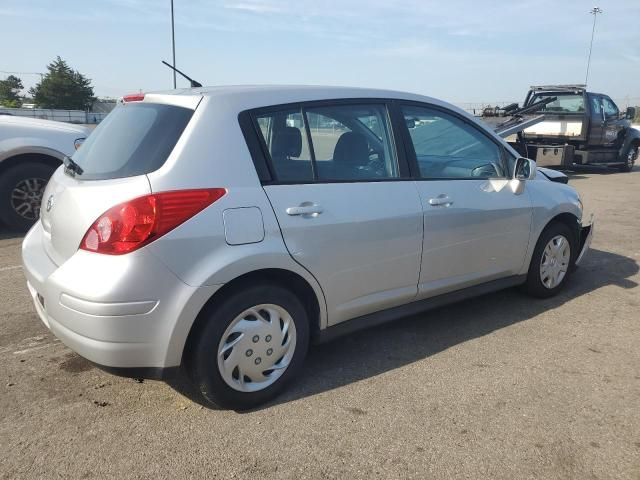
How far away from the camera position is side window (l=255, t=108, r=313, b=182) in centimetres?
288

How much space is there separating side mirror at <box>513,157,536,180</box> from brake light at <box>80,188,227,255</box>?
2569 millimetres

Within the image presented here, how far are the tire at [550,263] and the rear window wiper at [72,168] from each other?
132 inches

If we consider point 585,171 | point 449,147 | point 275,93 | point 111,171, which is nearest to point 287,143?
point 275,93

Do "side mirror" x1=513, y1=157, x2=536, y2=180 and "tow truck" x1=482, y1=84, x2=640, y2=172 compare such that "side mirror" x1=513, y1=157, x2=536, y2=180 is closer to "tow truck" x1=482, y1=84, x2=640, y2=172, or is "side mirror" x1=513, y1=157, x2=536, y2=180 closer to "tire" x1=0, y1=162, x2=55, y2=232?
"tire" x1=0, y1=162, x2=55, y2=232

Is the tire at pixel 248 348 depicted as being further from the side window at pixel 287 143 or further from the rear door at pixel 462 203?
the rear door at pixel 462 203

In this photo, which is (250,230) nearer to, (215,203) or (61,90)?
(215,203)

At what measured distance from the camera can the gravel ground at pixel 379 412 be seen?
2.44 metres

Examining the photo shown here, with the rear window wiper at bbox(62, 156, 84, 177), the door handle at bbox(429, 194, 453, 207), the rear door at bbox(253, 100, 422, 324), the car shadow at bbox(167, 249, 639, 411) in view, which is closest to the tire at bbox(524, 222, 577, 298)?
the car shadow at bbox(167, 249, 639, 411)

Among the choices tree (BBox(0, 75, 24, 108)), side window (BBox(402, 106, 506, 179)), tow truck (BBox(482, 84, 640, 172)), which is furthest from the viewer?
tree (BBox(0, 75, 24, 108))

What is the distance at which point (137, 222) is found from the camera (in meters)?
2.44

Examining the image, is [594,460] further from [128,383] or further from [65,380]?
[65,380]

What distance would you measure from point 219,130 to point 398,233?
1236 millimetres

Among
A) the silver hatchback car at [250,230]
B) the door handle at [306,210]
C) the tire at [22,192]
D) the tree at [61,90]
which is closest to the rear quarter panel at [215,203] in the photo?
the silver hatchback car at [250,230]

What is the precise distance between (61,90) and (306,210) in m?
76.1
